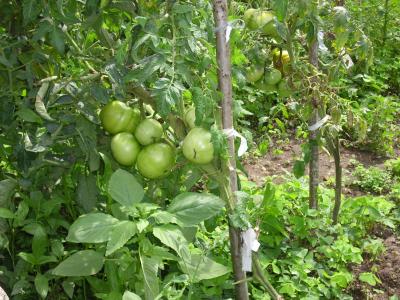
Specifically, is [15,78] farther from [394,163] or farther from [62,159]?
[394,163]

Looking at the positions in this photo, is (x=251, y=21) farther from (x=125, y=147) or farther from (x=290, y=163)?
(x=290, y=163)

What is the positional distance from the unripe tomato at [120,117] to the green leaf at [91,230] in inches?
14.5

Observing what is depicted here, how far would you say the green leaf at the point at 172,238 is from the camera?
4.59 ft

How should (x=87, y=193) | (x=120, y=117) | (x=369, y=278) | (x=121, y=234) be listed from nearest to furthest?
(x=121, y=234)
(x=120, y=117)
(x=87, y=193)
(x=369, y=278)

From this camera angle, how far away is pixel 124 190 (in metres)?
1.53

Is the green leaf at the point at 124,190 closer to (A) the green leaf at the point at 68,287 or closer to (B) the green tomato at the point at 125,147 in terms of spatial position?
(B) the green tomato at the point at 125,147

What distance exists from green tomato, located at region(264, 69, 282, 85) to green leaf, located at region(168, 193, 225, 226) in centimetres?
77

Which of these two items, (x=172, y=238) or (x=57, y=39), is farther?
(x=57, y=39)

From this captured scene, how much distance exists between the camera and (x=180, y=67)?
4.76 ft

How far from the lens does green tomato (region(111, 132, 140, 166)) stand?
1.69 metres

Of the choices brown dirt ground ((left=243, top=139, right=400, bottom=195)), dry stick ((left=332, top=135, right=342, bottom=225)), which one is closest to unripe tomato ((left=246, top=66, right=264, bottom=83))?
dry stick ((left=332, top=135, right=342, bottom=225))

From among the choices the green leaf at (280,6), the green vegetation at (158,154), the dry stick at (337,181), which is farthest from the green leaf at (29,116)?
the dry stick at (337,181)

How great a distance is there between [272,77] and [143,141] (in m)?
0.70

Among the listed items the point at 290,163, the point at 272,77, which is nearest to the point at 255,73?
the point at 272,77
